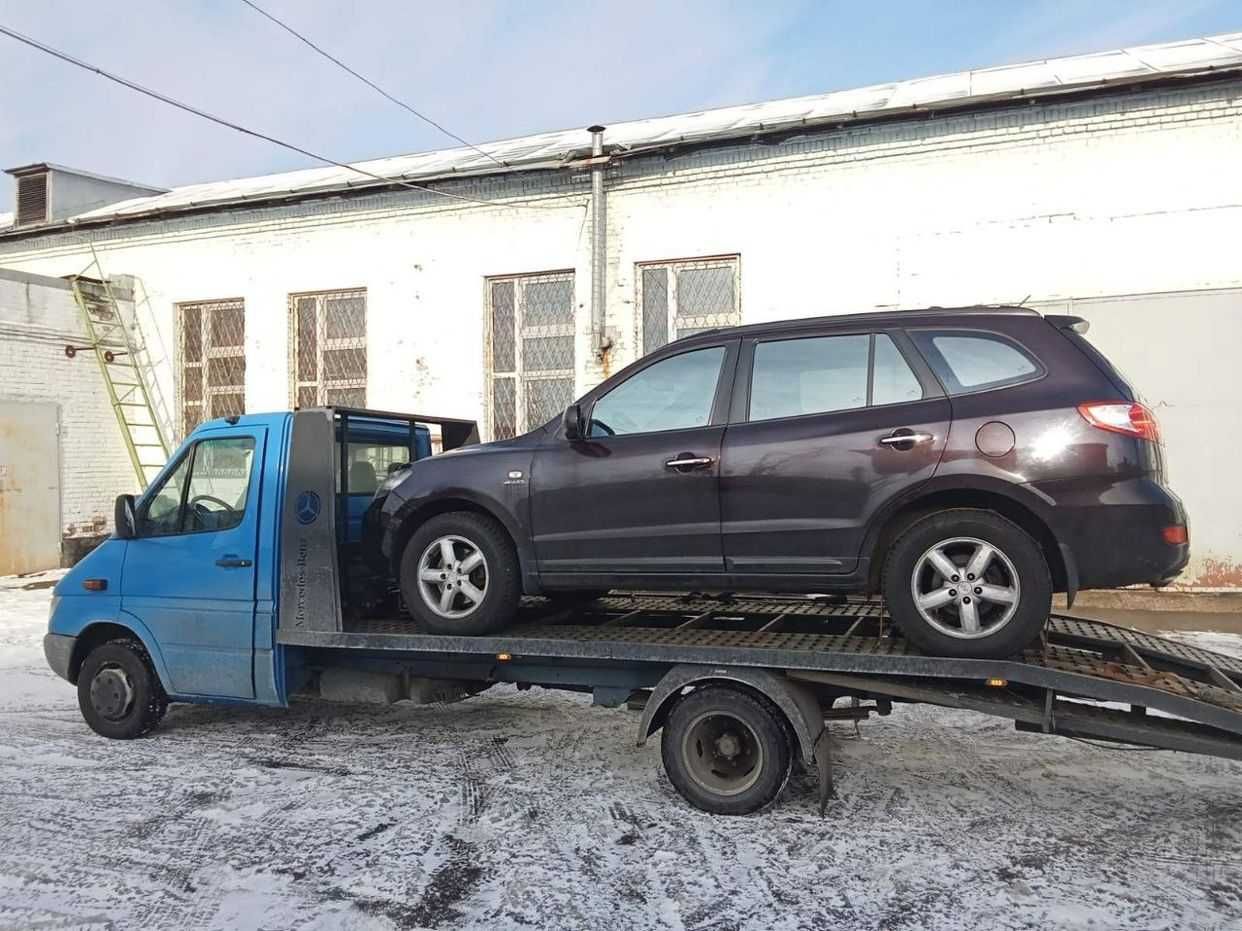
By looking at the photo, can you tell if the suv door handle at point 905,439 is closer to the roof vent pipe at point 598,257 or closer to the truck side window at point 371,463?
the truck side window at point 371,463

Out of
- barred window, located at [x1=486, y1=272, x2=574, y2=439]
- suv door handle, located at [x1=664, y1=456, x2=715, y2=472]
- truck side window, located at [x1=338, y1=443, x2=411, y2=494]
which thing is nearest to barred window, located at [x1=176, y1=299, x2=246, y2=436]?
barred window, located at [x1=486, y1=272, x2=574, y2=439]

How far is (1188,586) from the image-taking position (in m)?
9.59

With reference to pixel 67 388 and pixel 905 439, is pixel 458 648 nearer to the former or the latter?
pixel 905 439

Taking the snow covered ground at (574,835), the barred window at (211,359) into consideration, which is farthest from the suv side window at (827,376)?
the barred window at (211,359)

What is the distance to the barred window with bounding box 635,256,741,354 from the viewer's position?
11.1 m

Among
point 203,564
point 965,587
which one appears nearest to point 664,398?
point 965,587

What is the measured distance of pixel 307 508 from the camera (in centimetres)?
532

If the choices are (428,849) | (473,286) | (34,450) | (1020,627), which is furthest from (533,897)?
(34,450)

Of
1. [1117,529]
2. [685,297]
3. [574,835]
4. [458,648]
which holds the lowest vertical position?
[574,835]

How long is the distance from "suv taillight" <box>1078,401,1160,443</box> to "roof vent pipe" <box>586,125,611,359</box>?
7795 mm

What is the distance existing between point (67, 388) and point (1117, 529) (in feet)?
46.9

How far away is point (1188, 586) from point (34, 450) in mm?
14679

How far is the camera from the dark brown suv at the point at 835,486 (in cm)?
403

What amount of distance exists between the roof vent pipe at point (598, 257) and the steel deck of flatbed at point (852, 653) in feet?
20.0
